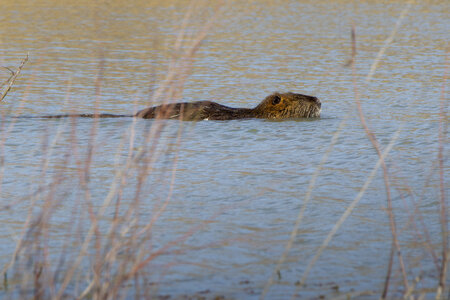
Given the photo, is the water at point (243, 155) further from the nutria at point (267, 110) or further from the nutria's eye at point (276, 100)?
the nutria's eye at point (276, 100)

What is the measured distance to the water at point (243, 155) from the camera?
4660mm

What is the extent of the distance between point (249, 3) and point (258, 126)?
17575 mm

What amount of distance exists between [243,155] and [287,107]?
2492 millimetres

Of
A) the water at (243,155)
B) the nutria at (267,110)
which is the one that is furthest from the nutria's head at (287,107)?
the water at (243,155)

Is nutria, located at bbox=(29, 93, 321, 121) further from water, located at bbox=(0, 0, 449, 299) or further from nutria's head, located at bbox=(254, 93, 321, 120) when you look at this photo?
water, located at bbox=(0, 0, 449, 299)

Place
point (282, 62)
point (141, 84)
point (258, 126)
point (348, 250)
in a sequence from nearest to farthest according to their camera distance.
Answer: point (348, 250) < point (258, 126) < point (141, 84) < point (282, 62)

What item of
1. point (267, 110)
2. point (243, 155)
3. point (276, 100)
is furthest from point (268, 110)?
point (243, 155)

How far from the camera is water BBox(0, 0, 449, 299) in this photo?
466cm

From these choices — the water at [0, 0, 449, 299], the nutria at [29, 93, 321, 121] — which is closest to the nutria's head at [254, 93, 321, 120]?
the nutria at [29, 93, 321, 121]

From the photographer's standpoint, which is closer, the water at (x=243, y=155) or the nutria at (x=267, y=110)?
the water at (x=243, y=155)

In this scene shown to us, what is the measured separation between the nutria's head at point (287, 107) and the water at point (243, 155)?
22 cm

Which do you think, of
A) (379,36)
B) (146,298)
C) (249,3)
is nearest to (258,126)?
(146,298)

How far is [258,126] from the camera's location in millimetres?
9648

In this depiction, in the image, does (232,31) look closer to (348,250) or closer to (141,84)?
(141,84)
